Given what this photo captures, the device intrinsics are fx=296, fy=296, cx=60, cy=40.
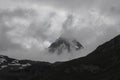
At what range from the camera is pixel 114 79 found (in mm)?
187750
